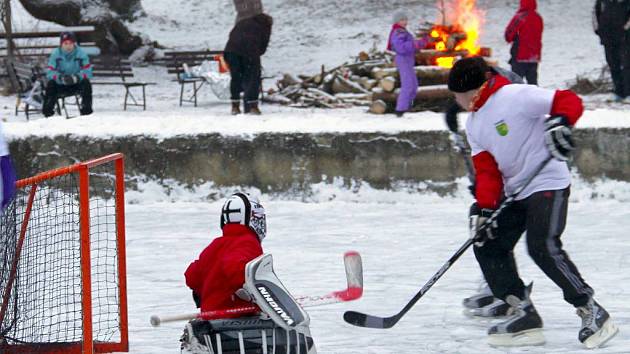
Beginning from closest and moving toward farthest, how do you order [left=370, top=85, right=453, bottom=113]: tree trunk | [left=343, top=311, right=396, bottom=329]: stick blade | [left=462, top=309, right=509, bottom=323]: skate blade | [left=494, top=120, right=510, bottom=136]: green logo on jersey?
1. [left=494, top=120, right=510, bottom=136]: green logo on jersey
2. [left=343, top=311, right=396, bottom=329]: stick blade
3. [left=462, top=309, right=509, bottom=323]: skate blade
4. [left=370, top=85, right=453, bottom=113]: tree trunk

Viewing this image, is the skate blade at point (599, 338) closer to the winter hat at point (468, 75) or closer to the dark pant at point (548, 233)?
the dark pant at point (548, 233)

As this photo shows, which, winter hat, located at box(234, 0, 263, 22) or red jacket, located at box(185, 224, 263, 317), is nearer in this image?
red jacket, located at box(185, 224, 263, 317)

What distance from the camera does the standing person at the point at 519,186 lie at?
5605 mm

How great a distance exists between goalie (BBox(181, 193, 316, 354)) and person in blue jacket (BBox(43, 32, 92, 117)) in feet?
28.9

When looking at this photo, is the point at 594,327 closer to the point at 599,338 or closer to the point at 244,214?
the point at 599,338

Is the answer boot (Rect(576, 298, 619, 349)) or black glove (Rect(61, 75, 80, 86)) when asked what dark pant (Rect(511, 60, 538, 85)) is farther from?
boot (Rect(576, 298, 619, 349))

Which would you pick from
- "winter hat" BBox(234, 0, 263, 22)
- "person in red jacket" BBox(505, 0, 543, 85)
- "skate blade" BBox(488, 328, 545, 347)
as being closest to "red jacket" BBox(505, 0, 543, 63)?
"person in red jacket" BBox(505, 0, 543, 85)

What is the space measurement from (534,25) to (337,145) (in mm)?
3238

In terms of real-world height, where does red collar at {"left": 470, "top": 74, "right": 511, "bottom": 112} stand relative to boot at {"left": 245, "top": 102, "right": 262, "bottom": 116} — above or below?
above

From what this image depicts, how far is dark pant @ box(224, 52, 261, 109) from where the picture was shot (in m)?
12.4

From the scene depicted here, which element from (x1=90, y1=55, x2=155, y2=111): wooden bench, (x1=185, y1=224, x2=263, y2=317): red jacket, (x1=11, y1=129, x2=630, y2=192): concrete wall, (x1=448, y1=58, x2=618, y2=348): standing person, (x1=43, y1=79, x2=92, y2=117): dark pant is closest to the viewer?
(x1=185, y1=224, x2=263, y2=317): red jacket

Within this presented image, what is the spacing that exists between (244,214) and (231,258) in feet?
0.80

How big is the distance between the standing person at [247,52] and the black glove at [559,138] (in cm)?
698

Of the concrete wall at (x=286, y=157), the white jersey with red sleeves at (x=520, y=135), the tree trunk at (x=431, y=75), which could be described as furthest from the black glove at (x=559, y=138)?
the tree trunk at (x=431, y=75)
